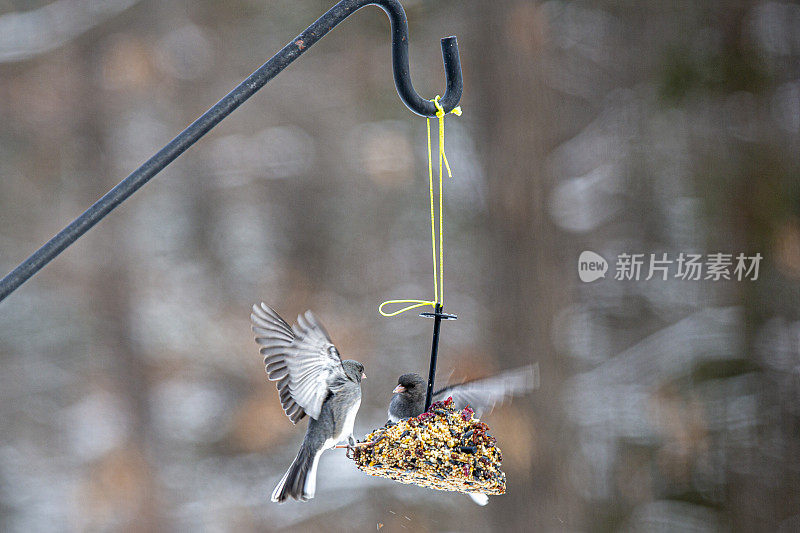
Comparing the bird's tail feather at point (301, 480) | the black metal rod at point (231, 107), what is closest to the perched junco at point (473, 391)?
the bird's tail feather at point (301, 480)

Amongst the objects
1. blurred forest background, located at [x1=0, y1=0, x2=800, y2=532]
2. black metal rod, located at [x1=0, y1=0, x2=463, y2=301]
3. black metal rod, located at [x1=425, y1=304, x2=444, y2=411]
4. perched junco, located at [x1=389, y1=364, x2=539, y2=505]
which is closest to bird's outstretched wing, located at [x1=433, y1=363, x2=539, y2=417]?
perched junco, located at [x1=389, y1=364, x2=539, y2=505]

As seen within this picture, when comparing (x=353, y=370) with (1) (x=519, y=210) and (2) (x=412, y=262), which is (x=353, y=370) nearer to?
(2) (x=412, y=262)

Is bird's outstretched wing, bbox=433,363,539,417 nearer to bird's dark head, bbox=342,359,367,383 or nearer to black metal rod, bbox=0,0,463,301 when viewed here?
bird's dark head, bbox=342,359,367,383

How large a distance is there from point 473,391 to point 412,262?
1739 millimetres

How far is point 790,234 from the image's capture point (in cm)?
332

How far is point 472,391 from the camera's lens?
1.60 meters

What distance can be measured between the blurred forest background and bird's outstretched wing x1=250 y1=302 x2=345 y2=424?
1759 millimetres

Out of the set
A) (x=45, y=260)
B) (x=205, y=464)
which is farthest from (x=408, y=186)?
(x=45, y=260)

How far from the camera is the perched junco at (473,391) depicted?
5.15 ft

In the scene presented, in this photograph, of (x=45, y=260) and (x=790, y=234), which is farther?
(x=790, y=234)

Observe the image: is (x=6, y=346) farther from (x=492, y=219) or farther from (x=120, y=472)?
(x=492, y=219)

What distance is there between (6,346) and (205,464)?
0.97 meters

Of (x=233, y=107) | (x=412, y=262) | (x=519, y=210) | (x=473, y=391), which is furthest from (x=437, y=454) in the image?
(x=519, y=210)

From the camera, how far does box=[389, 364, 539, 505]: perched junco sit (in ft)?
5.15
